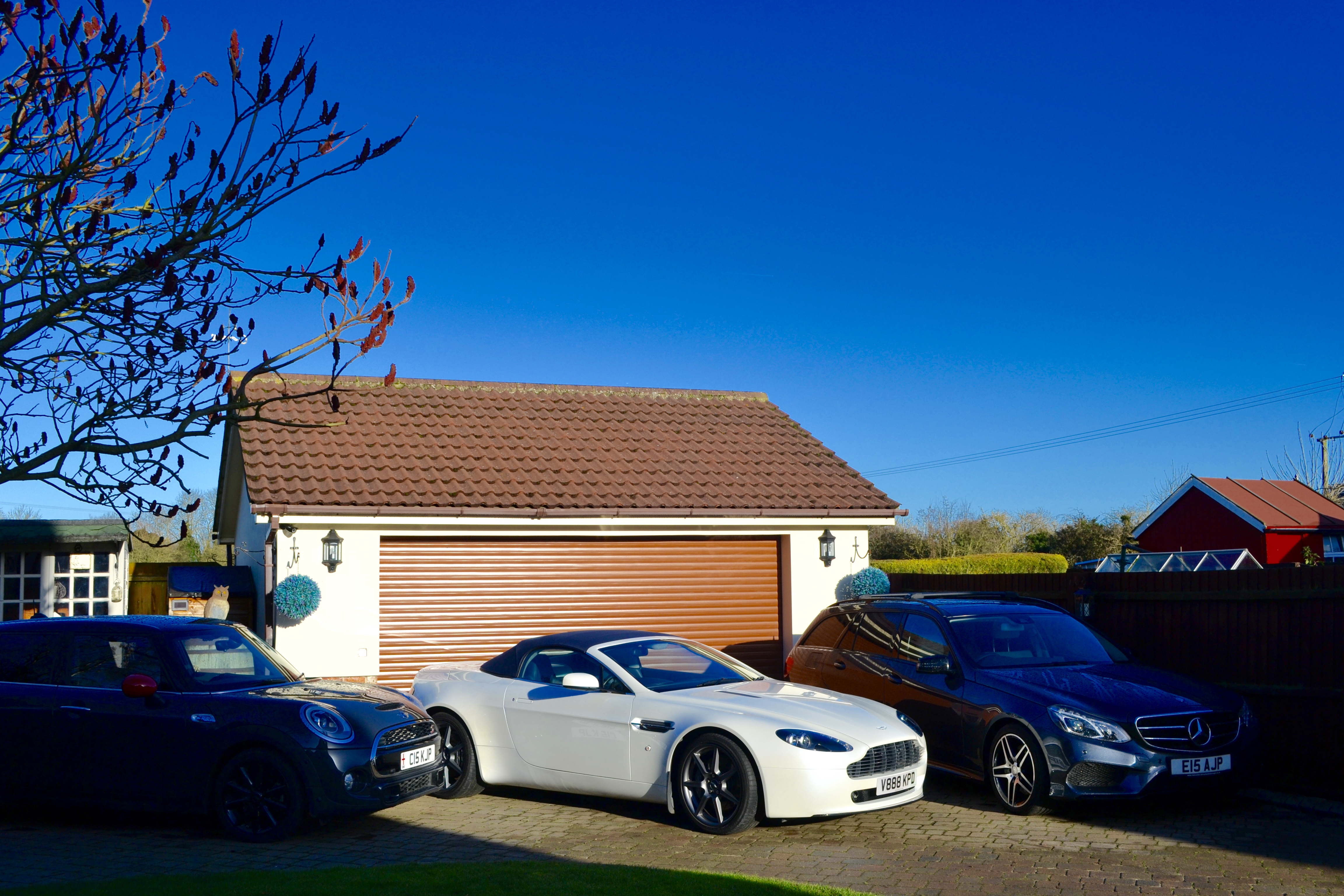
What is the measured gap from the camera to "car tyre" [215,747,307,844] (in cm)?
770

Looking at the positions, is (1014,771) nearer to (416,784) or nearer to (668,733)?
(668,733)

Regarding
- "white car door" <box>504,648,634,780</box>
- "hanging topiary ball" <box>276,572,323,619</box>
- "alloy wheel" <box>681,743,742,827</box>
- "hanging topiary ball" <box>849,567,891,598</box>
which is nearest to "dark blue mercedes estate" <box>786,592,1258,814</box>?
"alloy wheel" <box>681,743,742,827</box>

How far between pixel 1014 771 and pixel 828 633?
2759mm

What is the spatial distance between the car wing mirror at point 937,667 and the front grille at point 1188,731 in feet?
5.09

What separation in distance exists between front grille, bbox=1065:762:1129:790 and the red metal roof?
95.5 ft

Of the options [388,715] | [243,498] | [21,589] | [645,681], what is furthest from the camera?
[243,498]

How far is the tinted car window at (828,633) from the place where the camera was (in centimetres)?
1084

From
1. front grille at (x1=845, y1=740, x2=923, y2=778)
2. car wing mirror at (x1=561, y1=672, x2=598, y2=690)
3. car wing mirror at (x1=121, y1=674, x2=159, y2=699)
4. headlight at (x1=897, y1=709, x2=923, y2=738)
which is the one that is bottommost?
front grille at (x1=845, y1=740, x2=923, y2=778)

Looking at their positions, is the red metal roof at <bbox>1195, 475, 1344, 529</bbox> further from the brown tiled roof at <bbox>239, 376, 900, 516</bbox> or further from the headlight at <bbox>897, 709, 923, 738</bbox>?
the headlight at <bbox>897, 709, 923, 738</bbox>

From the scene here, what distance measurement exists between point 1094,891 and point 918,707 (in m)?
3.18

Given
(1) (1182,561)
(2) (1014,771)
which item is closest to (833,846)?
(2) (1014,771)

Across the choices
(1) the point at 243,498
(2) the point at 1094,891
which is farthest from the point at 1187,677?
(1) the point at 243,498

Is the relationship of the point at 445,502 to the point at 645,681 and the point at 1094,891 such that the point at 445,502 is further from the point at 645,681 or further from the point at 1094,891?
the point at 1094,891

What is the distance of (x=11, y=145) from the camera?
528 cm
